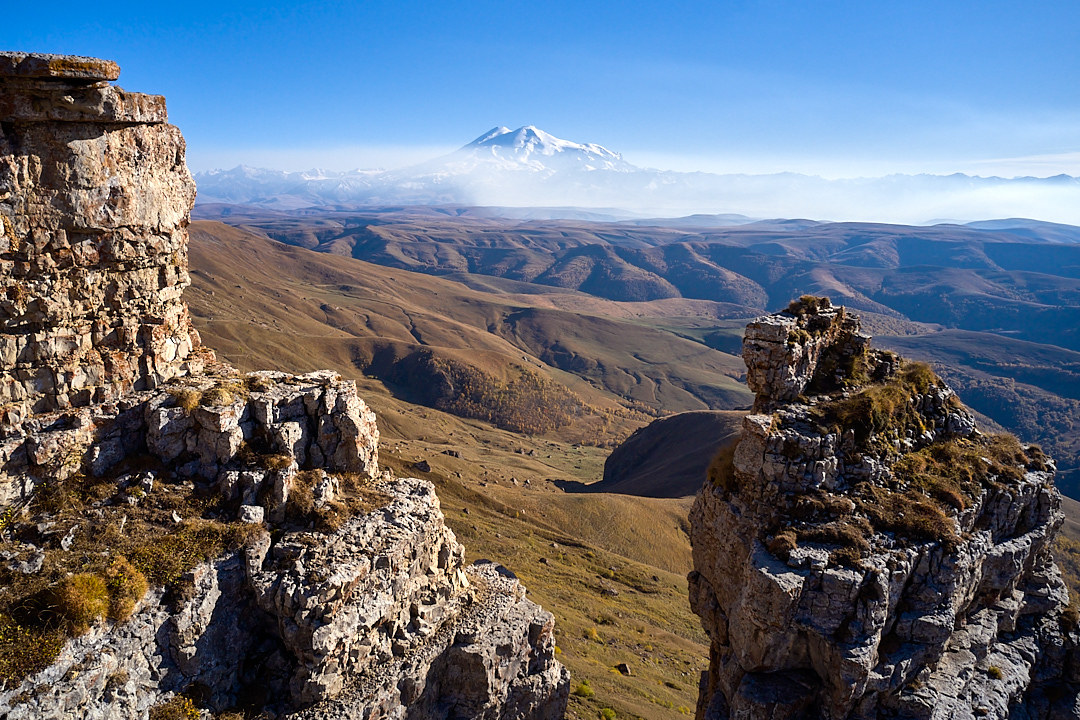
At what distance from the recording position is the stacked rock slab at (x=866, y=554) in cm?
1499

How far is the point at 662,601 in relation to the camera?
43.7 meters

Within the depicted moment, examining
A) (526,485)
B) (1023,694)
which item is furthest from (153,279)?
(526,485)

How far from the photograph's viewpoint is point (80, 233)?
15.5 meters

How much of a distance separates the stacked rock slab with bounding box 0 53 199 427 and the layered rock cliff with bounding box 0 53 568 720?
1.6 inches

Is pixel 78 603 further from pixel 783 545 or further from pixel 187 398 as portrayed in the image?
pixel 783 545

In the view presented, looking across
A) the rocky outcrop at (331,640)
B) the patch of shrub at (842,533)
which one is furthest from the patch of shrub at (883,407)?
the rocky outcrop at (331,640)

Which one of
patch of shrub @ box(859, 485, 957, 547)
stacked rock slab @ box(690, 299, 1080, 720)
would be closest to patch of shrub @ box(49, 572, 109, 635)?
stacked rock slab @ box(690, 299, 1080, 720)

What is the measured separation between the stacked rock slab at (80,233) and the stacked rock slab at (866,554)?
17.9 m

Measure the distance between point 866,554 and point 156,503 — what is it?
725 inches

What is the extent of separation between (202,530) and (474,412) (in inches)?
3684

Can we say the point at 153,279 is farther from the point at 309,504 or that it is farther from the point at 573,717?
the point at 573,717

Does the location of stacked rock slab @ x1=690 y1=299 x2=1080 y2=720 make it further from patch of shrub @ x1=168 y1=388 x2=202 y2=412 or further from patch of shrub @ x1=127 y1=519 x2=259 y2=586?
patch of shrub @ x1=168 y1=388 x2=202 y2=412

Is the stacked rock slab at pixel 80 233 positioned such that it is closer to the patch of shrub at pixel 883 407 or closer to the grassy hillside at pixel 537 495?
the grassy hillside at pixel 537 495

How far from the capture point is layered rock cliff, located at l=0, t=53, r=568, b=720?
13.3 metres
